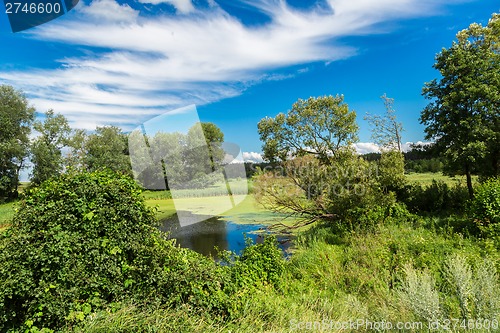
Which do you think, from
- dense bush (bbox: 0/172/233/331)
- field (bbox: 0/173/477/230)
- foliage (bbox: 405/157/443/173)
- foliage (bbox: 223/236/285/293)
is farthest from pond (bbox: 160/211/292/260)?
foliage (bbox: 405/157/443/173)

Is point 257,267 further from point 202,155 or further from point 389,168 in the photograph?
point 202,155

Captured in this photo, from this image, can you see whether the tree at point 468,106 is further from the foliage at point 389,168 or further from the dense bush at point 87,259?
the dense bush at point 87,259

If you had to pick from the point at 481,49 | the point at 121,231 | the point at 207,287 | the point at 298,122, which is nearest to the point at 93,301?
the point at 121,231

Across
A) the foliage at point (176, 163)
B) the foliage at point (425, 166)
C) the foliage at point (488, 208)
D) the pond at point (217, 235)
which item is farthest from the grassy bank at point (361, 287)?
the foliage at point (176, 163)

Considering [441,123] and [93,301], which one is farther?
[441,123]

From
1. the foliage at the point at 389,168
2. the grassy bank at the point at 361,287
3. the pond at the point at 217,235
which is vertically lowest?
the pond at the point at 217,235

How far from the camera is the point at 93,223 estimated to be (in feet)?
13.9

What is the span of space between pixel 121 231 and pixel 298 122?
1586 cm

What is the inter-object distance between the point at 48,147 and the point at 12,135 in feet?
10.6

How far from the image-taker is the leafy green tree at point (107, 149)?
34.2 metres

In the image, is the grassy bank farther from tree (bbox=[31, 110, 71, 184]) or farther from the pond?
tree (bbox=[31, 110, 71, 184])

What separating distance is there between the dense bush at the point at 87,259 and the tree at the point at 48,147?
29317mm

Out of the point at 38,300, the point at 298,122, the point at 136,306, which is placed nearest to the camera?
the point at 38,300

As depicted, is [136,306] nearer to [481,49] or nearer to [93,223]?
[93,223]
